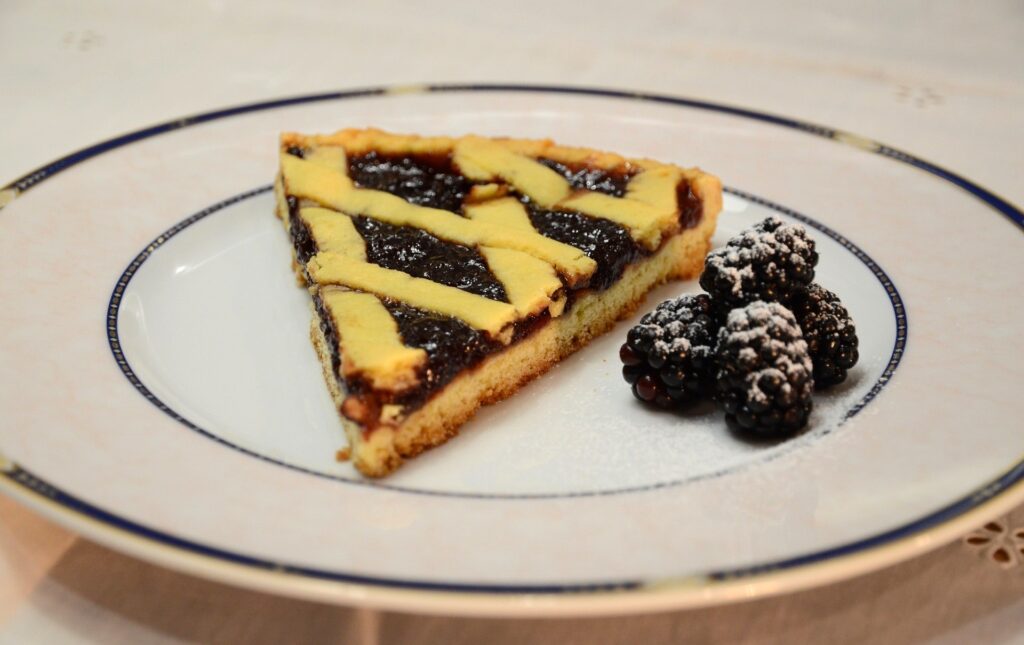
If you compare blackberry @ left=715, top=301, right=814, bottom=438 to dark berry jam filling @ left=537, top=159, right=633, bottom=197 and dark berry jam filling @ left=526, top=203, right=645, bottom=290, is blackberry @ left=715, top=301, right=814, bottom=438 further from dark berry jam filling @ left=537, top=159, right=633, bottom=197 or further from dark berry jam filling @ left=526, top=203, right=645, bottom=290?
dark berry jam filling @ left=537, top=159, right=633, bottom=197

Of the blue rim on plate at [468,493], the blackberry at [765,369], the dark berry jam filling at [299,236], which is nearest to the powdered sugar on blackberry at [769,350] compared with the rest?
the blackberry at [765,369]

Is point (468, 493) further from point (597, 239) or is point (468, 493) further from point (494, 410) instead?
point (597, 239)

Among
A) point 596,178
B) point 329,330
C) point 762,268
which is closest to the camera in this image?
point 762,268

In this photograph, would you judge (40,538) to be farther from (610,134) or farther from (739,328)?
(610,134)

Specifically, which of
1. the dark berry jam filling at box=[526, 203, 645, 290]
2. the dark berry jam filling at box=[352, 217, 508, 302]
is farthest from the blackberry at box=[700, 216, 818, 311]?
the dark berry jam filling at box=[352, 217, 508, 302]

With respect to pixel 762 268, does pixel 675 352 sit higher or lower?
lower

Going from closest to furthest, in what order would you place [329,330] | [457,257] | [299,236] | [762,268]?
[762,268], [329,330], [457,257], [299,236]

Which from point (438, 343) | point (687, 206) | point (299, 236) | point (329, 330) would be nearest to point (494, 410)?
point (438, 343)

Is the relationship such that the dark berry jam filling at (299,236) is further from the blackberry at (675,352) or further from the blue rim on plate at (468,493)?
the blackberry at (675,352)
